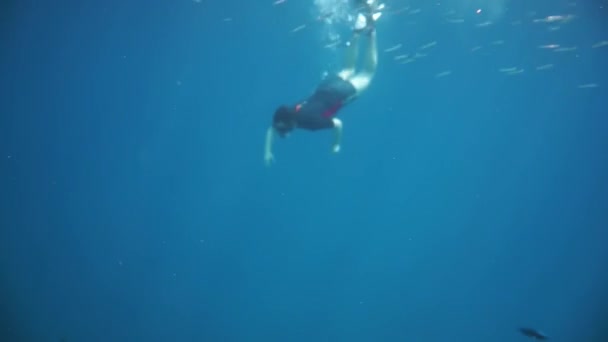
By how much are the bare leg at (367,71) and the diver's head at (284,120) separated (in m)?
2.29

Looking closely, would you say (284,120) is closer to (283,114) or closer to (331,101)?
(283,114)

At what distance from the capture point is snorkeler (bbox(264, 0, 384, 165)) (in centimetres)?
668

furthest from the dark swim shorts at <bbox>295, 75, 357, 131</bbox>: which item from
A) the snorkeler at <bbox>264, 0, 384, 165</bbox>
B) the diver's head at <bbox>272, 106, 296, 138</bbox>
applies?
the diver's head at <bbox>272, 106, 296, 138</bbox>

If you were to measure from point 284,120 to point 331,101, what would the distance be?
1301 mm

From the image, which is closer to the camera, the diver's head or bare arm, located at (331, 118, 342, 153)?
the diver's head

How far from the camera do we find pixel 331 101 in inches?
295

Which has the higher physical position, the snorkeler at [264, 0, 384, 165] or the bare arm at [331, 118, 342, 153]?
the snorkeler at [264, 0, 384, 165]

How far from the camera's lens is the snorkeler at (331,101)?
6.68 metres

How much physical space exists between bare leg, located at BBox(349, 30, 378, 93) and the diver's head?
2287 mm

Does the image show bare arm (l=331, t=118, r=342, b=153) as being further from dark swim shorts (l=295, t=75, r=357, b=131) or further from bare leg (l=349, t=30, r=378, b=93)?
bare leg (l=349, t=30, r=378, b=93)

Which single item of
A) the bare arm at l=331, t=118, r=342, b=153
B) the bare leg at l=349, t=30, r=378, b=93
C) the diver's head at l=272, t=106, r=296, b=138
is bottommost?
the bare arm at l=331, t=118, r=342, b=153

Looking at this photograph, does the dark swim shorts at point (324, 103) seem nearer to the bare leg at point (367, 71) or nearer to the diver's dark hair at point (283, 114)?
the diver's dark hair at point (283, 114)

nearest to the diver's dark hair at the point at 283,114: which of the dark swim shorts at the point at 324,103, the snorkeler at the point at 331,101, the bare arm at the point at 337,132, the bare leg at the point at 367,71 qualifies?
the snorkeler at the point at 331,101

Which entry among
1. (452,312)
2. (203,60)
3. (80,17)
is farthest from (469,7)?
(452,312)
